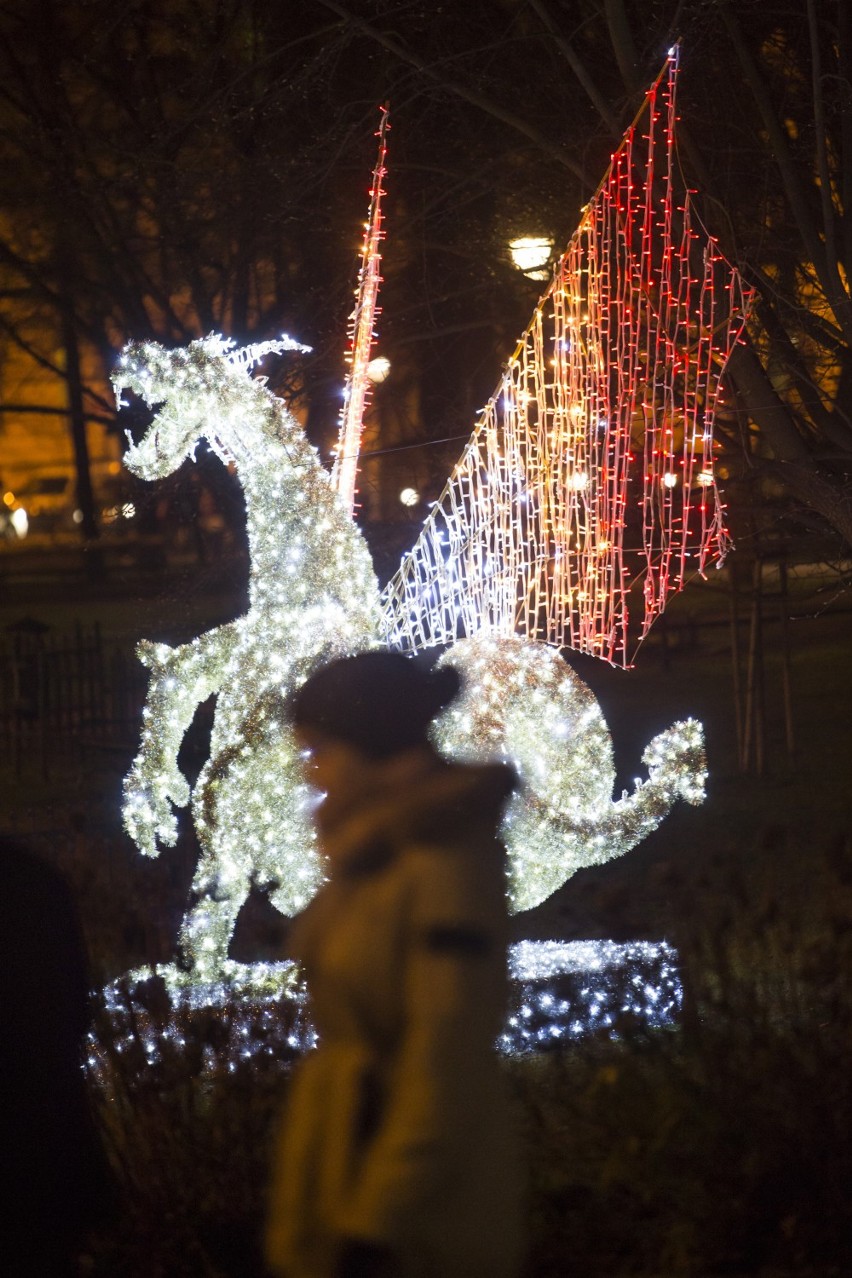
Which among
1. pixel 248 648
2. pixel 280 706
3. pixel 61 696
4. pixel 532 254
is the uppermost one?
pixel 532 254

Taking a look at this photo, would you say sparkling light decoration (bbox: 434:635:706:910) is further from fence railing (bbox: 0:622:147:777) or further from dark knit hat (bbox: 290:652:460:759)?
fence railing (bbox: 0:622:147:777)

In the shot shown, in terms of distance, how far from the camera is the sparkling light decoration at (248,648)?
6.52 m

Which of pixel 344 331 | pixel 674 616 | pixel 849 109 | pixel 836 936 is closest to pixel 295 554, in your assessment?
pixel 836 936

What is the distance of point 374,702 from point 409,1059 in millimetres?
773

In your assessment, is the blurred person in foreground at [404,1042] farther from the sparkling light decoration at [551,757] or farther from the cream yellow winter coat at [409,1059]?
the sparkling light decoration at [551,757]

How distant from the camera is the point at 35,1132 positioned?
9.24 feet

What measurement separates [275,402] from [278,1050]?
3091mm

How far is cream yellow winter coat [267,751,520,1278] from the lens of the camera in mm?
2662

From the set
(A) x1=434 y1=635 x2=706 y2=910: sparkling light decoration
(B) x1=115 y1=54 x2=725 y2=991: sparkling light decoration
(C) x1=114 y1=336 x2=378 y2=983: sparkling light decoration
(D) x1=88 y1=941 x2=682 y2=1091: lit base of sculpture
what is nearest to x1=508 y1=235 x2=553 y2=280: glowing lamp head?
(B) x1=115 y1=54 x2=725 y2=991: sparkling light decoration

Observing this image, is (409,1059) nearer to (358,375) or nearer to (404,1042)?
(404,1042)

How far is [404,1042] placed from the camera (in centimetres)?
276

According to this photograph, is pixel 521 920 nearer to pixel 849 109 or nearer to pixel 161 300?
pixel 849 109

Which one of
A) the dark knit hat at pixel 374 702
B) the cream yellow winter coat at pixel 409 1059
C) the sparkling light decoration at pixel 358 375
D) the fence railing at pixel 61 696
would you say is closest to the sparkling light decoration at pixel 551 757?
the sparkling light decoration at pixel 358 375

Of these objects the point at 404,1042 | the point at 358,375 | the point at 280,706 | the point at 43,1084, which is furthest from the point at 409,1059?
the point at 358,375
